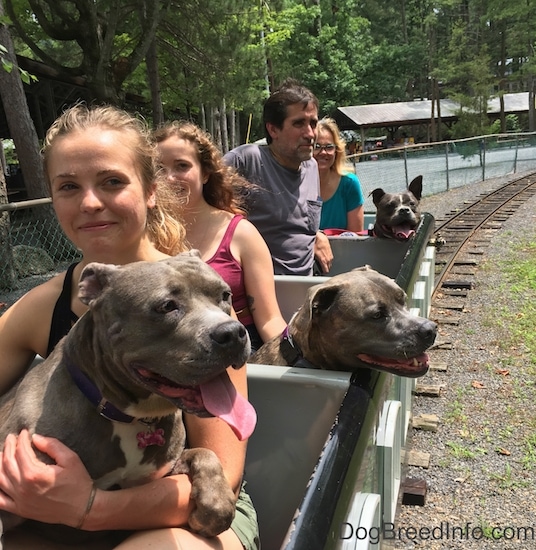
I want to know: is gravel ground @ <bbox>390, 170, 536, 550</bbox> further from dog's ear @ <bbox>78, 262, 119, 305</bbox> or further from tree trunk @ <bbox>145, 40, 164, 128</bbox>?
tree trunk @ <bbox>145, 40, 164, 128</bbox>

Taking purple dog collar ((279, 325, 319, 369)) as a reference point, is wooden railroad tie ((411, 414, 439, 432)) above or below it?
below

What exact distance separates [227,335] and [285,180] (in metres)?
2.85

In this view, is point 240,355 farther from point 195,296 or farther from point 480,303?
point 480,303

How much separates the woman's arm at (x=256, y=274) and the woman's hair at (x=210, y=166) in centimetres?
32

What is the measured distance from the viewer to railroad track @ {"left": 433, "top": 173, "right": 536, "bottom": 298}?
816 centimetres

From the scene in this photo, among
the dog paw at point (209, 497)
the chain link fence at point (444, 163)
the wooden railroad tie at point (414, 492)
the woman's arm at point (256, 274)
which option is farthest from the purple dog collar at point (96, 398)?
the chain link fence at point (444, 163)

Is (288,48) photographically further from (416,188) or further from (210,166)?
(210,166)

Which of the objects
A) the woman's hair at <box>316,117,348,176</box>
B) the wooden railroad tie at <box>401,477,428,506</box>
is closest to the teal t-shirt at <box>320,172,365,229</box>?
the woman's hair at <box>316,117,348,176</box>

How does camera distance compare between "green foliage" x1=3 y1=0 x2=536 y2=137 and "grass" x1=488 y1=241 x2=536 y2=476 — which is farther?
"green foliage" x1=3 y1=0 x2=536 y2=137

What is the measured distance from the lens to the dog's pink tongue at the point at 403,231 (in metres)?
5.00

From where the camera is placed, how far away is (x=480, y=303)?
726cm

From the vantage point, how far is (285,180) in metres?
4.11

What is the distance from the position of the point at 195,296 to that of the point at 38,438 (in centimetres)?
60

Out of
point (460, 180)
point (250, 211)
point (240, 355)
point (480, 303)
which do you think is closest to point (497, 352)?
point (480, 303)
